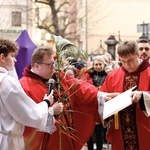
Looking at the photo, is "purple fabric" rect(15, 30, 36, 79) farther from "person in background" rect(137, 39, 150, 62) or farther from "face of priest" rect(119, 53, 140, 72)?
"face of priest" rect(119, 53, 140, 72)

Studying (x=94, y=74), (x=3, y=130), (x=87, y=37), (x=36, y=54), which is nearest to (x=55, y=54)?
(x=36, y=54)

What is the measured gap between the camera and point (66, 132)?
16.5 ft

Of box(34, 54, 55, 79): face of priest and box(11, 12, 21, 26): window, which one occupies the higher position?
box(11, 12, 21, 26): window

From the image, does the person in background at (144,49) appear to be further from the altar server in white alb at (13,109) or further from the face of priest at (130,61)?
the altar server in white alb at (13,109)

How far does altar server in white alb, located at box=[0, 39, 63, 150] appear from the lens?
4.08m

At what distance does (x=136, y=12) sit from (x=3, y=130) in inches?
1645

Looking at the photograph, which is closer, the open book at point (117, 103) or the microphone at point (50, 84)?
the microphone at point (50, 84)

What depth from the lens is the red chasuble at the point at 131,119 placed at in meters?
5.50

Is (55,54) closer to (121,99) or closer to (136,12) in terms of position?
(121,99)

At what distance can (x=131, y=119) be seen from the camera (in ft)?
18.1

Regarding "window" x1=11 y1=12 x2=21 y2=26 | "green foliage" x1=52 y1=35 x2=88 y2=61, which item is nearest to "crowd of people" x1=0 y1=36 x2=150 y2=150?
"green foliage" x1=52 y1=35 x2=88 y2=61

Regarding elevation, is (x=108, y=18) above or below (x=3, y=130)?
above

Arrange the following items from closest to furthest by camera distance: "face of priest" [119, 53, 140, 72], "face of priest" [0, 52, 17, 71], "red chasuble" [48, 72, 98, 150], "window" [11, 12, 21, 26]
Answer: "face of priest" [0, 52, 17, 71] → "red chasuble" [48, 72, 98, 150] → "face of priest" [119, 53, 140, 72] → "window" [11, 12, 21, 26]

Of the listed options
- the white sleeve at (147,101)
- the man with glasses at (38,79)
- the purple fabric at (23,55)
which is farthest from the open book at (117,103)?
the purple fabric at (23,55)
